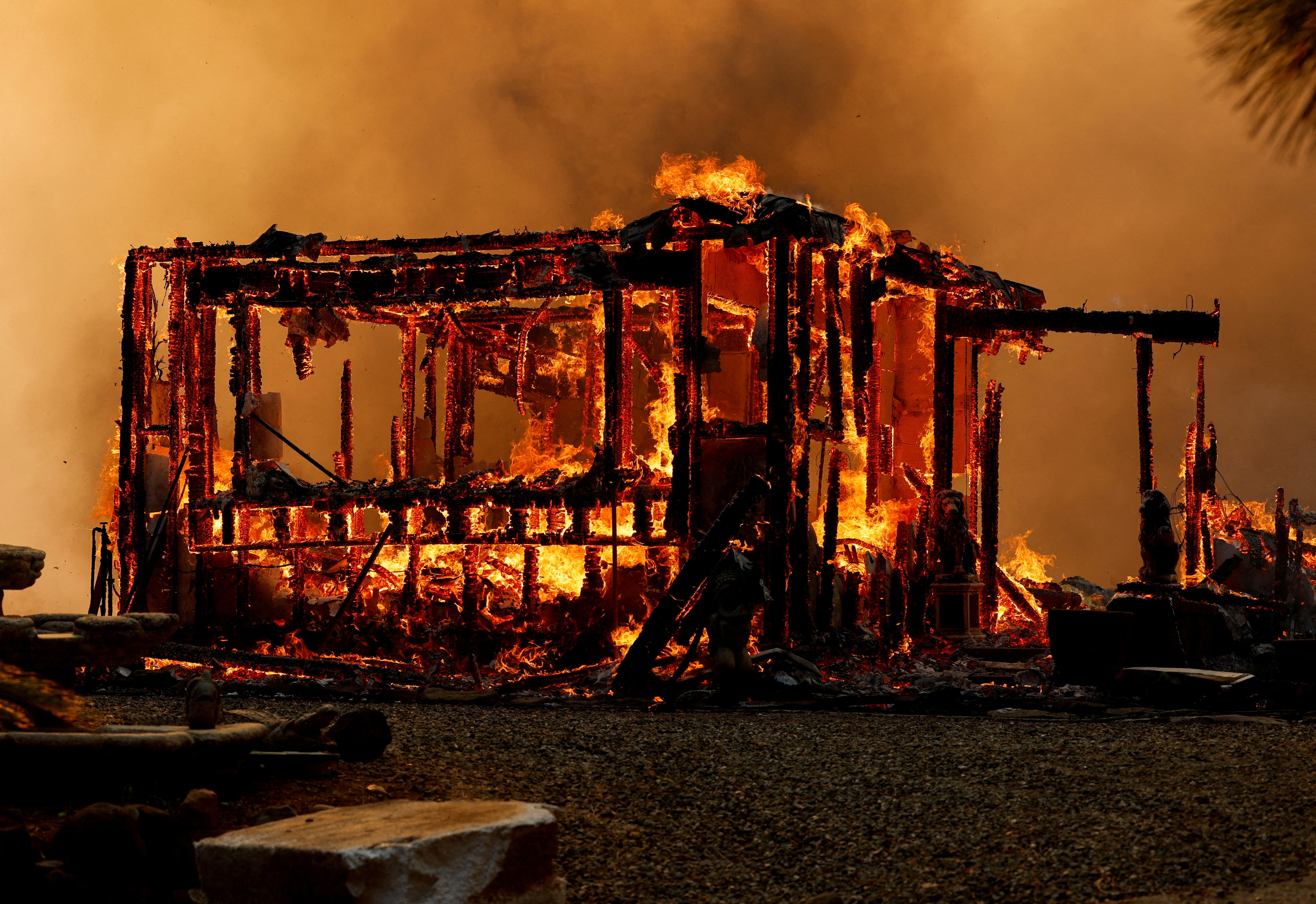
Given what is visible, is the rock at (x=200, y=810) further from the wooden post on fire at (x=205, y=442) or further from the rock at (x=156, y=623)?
the wooden post on fire at (x=205, y=442)

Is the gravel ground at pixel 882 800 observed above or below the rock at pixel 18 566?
below

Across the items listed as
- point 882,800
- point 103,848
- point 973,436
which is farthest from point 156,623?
point 973,436

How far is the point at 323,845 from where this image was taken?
454 centimetres

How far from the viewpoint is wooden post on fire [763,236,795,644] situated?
13992 mm

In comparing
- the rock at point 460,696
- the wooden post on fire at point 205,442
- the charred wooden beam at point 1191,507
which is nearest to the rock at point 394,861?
the rock at point 460,696

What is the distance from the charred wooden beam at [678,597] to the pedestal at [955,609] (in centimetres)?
442

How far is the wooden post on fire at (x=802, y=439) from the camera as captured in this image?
554 inches

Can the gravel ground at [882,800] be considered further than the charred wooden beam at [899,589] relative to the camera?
No

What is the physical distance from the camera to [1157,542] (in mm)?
13516

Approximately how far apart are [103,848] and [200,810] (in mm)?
594

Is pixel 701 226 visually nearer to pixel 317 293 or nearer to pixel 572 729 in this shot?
pixel 317 293

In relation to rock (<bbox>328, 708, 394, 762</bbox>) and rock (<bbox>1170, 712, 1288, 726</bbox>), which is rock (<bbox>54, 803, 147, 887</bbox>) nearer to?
rock (<bbox>328, 708, 394, 762</bbox>)

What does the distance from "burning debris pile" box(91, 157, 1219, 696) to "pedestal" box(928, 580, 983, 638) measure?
35 millimetres

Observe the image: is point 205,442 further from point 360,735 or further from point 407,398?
point 360,735
